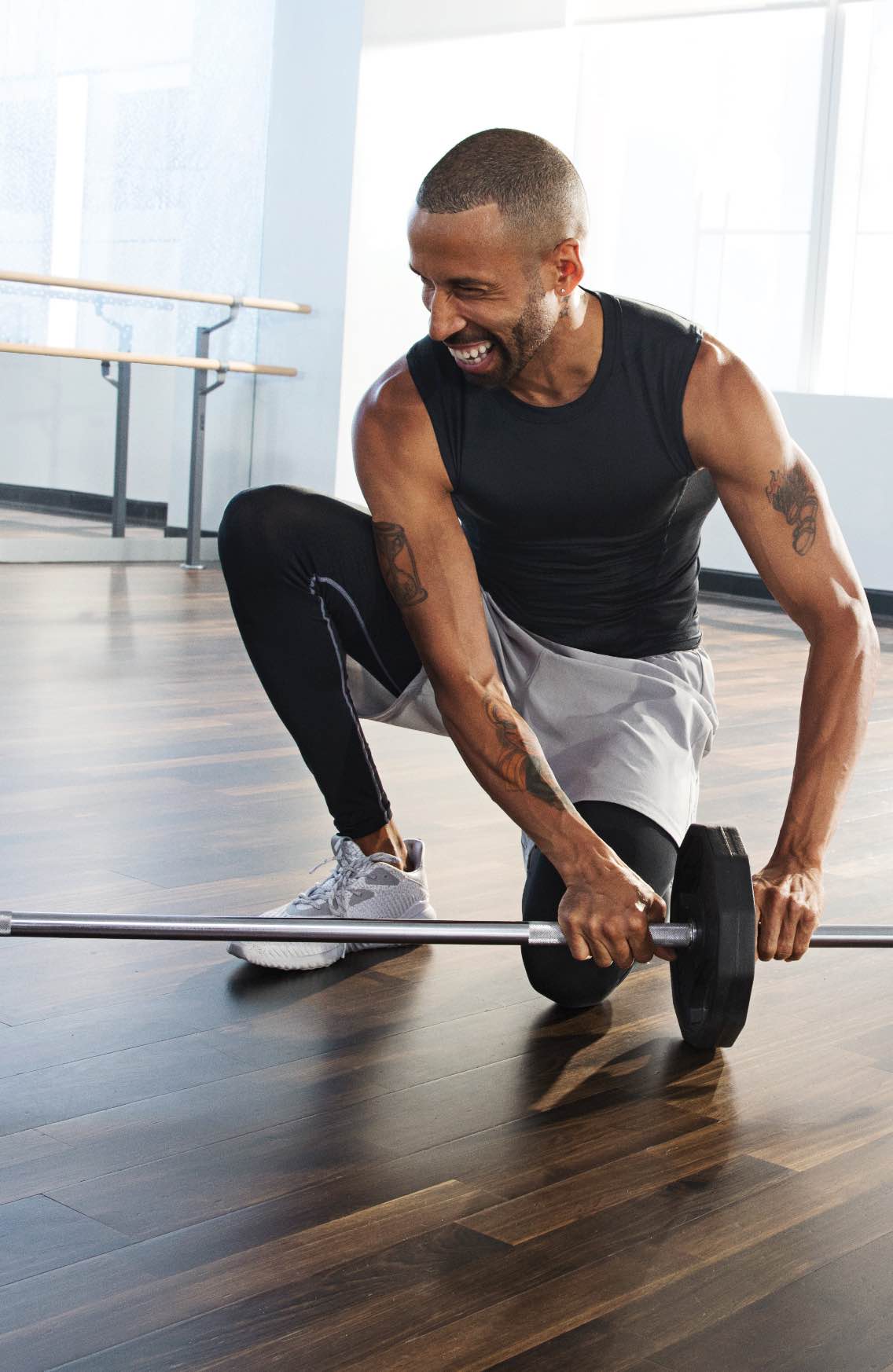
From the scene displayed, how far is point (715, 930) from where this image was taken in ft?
3.73

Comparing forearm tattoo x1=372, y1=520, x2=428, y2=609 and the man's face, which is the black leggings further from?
the man's face

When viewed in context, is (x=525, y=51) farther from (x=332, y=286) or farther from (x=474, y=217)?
(x=474, y=217)

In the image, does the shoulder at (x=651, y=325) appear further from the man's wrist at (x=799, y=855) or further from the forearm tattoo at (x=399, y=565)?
the man's wrist at (x=799, y=855)

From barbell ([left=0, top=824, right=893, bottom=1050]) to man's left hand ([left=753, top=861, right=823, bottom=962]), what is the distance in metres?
0.02

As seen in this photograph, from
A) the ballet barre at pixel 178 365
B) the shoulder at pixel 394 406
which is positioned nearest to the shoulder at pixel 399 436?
the shoulder at pixel 394 406

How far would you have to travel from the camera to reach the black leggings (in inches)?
59.1

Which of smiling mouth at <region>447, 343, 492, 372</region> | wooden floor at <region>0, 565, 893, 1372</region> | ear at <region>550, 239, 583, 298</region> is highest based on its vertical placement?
ear at <region>550, 239, 583, 298</region>

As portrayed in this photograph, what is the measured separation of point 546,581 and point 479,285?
34 cm

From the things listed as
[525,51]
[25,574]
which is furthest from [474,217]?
[525,51]

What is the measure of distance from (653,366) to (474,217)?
23 centimetres

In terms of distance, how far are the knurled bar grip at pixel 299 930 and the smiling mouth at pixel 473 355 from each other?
459 millimetres

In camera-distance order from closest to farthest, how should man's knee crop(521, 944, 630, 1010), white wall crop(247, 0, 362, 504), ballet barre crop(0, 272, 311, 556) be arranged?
man's knee crop(521, 944, 630, 1010)
ballet barre crop(0, 272, 311, 556)
white wall crop(247, 0, 362, 504)

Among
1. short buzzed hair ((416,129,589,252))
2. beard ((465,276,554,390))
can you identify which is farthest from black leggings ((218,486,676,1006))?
short buzzed hair ((416,129,589,252))

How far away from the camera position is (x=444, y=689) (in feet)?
4.54
